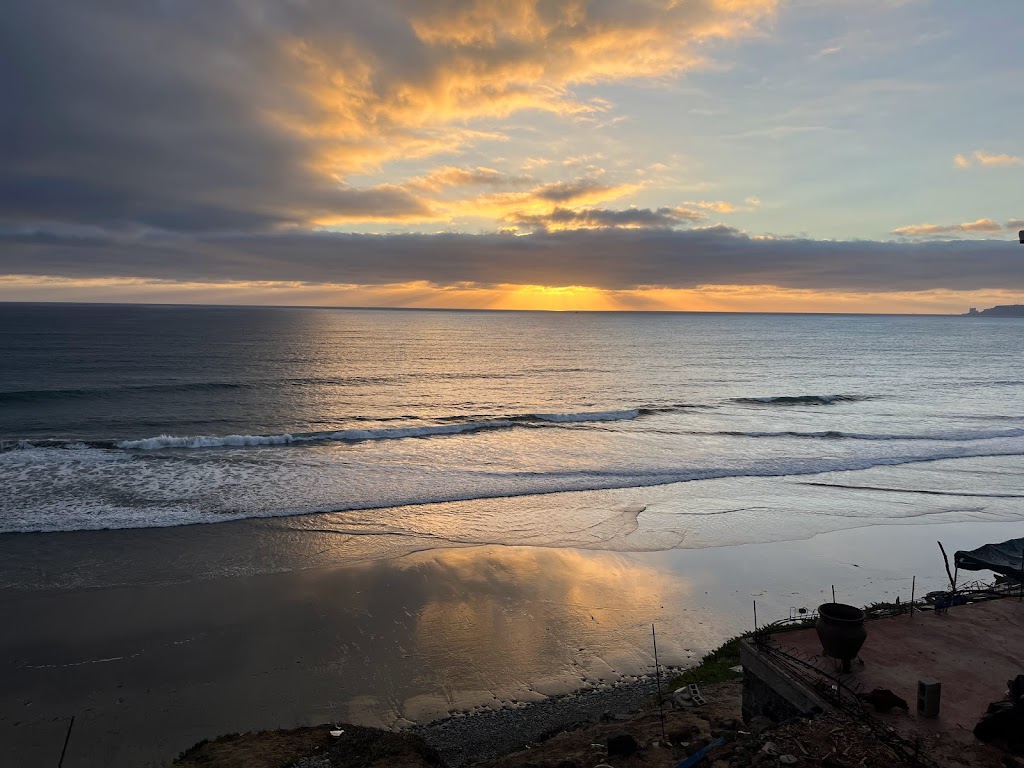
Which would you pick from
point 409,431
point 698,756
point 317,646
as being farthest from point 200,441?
point 698,756

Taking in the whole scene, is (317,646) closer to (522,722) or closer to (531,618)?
(531,618)

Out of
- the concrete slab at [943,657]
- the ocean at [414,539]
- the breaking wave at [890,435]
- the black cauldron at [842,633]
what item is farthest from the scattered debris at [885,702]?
the breaking wave at [890,435]

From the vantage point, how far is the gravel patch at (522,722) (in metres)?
10.8

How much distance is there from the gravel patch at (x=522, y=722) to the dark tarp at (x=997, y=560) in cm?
724

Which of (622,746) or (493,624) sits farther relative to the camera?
(493,624)

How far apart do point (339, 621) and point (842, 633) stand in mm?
11431

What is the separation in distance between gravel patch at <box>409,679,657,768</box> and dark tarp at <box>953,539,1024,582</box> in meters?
7.24

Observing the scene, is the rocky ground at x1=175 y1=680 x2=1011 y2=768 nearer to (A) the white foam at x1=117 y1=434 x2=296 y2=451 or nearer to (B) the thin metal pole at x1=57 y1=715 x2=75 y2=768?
(B) the thin metal pole at x1=57 y1=715 x2=75 y2=768

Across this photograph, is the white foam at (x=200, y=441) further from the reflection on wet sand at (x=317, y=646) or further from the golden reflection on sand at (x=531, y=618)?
the golden reflection on sand at (x=531, y=618)

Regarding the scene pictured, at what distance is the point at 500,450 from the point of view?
114ft

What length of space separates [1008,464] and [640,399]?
26.6 metres

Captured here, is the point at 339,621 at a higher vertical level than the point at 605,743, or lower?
lower

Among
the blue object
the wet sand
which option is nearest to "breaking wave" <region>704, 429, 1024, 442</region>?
the wet sand

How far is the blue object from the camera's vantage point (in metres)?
8.70
